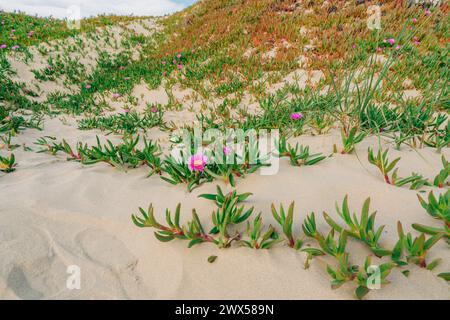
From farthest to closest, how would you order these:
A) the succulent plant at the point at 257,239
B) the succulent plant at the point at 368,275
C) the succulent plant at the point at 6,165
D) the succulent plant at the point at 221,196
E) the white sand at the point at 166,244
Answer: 1. the succulent plant at the point at 6,165
2. the succulent plant at the point at 221,196
3. the succulent plant at the point at 257,239
4. the white sand at the point at 166,244
5. the succulent plant at the point at 368,275

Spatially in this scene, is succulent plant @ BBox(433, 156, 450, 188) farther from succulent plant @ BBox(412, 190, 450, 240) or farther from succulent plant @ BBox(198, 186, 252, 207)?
succulent plant @ BBox(198, 186, 252, 207)

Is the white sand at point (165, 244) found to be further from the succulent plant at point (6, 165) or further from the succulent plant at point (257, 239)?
the succulent plant at point (6, 165)

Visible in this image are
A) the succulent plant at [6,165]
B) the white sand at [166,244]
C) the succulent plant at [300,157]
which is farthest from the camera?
the succulent plant at [6,165]

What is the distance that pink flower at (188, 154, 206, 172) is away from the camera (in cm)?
190

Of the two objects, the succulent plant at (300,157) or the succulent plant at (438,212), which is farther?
the succulent plant at (300,157)

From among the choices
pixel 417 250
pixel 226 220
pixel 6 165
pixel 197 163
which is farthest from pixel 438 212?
pixel 6 165

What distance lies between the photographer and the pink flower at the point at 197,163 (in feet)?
6.22

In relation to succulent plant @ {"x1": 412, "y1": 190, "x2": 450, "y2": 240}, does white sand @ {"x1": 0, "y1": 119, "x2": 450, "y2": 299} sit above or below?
below

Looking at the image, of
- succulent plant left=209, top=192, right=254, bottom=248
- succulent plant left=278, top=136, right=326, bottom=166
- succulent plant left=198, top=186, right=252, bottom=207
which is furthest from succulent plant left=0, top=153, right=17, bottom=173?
succulent plant left=278, top=136, right=326, bottom=166

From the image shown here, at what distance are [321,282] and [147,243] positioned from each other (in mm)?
948

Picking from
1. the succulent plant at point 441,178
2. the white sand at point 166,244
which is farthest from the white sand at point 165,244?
the succulent plant at point 441,178

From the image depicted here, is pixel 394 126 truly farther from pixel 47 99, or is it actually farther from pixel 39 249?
pixel 47 99

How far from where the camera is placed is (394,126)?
257cm
